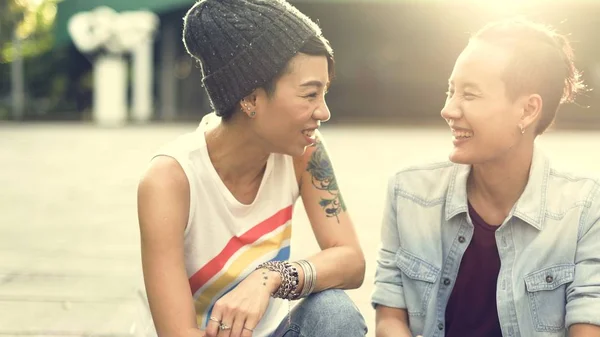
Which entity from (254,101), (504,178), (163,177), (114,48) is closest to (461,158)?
(504,178)

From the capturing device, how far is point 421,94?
30016mm

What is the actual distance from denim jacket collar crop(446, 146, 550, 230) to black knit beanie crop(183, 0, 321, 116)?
0.64m

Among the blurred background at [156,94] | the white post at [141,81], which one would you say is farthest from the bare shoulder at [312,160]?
the white post at [141,81]

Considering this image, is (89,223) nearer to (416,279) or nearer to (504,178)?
(416,279)

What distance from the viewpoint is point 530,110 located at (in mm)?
2600

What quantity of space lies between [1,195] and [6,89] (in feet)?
72.9

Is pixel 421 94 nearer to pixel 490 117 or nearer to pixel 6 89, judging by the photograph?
pixel 6 89

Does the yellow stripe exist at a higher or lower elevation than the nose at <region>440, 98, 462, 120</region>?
lower

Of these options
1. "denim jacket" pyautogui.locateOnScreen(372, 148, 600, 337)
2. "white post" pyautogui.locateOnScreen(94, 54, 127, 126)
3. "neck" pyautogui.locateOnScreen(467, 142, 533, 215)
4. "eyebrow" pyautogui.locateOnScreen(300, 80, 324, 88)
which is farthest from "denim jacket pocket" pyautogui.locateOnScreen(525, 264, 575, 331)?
"white post" pyautogui.locateOnScreen(94, 54, 127, 126)

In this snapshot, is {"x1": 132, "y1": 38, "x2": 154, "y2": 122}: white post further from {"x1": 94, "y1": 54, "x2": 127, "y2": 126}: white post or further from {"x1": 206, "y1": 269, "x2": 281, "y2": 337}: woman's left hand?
{"x1": 206, "y1": 269, "x2": 281, "y2": 337}: woman's left hand

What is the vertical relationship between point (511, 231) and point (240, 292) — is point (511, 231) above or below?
above

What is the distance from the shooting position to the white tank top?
8.74ft

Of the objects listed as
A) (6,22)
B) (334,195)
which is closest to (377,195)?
(334,195)

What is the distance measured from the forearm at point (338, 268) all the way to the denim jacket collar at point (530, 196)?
12.8 inches
